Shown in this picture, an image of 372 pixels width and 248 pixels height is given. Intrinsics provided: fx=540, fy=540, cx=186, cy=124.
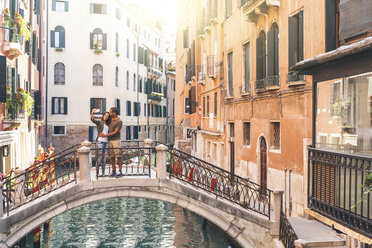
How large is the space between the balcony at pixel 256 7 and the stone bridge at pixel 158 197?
196 inches

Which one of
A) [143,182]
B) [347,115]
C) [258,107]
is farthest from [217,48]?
[347,115]

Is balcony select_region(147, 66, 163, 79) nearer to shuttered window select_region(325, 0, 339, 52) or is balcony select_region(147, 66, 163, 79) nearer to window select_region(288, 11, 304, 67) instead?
window select_region(288, 11, 304, 67)

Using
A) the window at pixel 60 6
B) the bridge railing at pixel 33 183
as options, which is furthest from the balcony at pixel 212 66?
the window at pixel 60 6

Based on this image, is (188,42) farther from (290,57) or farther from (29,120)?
(290,57)

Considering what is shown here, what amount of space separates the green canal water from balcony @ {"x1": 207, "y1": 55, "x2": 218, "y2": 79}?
555cm

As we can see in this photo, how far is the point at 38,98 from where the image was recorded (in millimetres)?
25969

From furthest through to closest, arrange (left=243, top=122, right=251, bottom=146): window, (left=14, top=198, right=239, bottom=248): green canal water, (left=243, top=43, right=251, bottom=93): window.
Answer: (left=243, top=122, right=251, bottom=146): window, (left=243, top=43, right=251, bottom=93): window, (left=14, top=198, right=239, bottom=248): green canal water

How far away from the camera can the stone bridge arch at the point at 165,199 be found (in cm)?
1185

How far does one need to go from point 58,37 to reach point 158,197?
27.1 meters

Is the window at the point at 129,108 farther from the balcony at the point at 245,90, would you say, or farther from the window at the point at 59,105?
the balcony at the point at 245,90

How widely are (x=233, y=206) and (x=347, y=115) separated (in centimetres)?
505

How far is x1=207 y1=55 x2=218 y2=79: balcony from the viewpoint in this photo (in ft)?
71.0

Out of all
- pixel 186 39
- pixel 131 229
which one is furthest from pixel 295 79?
pixel 186 39

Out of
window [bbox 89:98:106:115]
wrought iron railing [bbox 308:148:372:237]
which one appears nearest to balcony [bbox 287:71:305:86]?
wrought iron railing [bbox 308:148:372:237]
